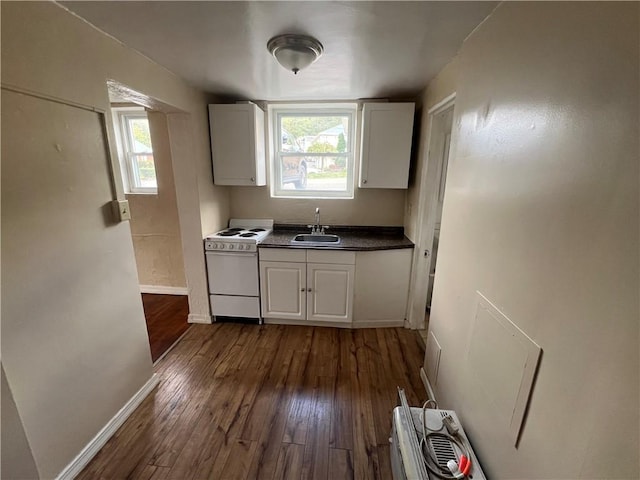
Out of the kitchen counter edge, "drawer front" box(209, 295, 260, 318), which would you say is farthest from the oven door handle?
"drawer front" box(209, 295, 260, 318)

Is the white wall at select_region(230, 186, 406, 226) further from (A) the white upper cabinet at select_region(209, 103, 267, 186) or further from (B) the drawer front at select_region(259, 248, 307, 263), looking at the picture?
(B) the drawer front at select_region(259, 248, 307, 263)

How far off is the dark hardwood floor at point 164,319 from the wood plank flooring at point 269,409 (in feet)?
0.47

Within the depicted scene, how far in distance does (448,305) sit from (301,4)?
5.69 ft

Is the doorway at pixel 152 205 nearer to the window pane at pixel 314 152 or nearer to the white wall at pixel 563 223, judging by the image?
the window pane at pixel 314 152

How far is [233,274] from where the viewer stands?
2.57 meters

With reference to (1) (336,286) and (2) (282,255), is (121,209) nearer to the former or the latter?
(2) (282,255)

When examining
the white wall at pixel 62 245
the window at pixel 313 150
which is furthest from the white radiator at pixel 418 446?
the window at pixel 313 150

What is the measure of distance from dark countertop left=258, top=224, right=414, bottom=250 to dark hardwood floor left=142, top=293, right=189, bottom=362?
1.23 meters

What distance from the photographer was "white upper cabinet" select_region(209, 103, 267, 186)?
→ 2.52 m

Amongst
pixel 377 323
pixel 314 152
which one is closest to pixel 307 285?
pixel 377 323

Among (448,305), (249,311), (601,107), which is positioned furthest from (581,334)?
(249,311)

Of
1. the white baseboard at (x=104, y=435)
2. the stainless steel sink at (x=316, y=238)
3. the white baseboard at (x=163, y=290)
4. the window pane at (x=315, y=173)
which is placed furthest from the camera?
the white baseboard at (x=163, y=290)

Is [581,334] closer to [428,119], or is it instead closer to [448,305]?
[448,305]

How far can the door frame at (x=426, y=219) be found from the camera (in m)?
2.19
